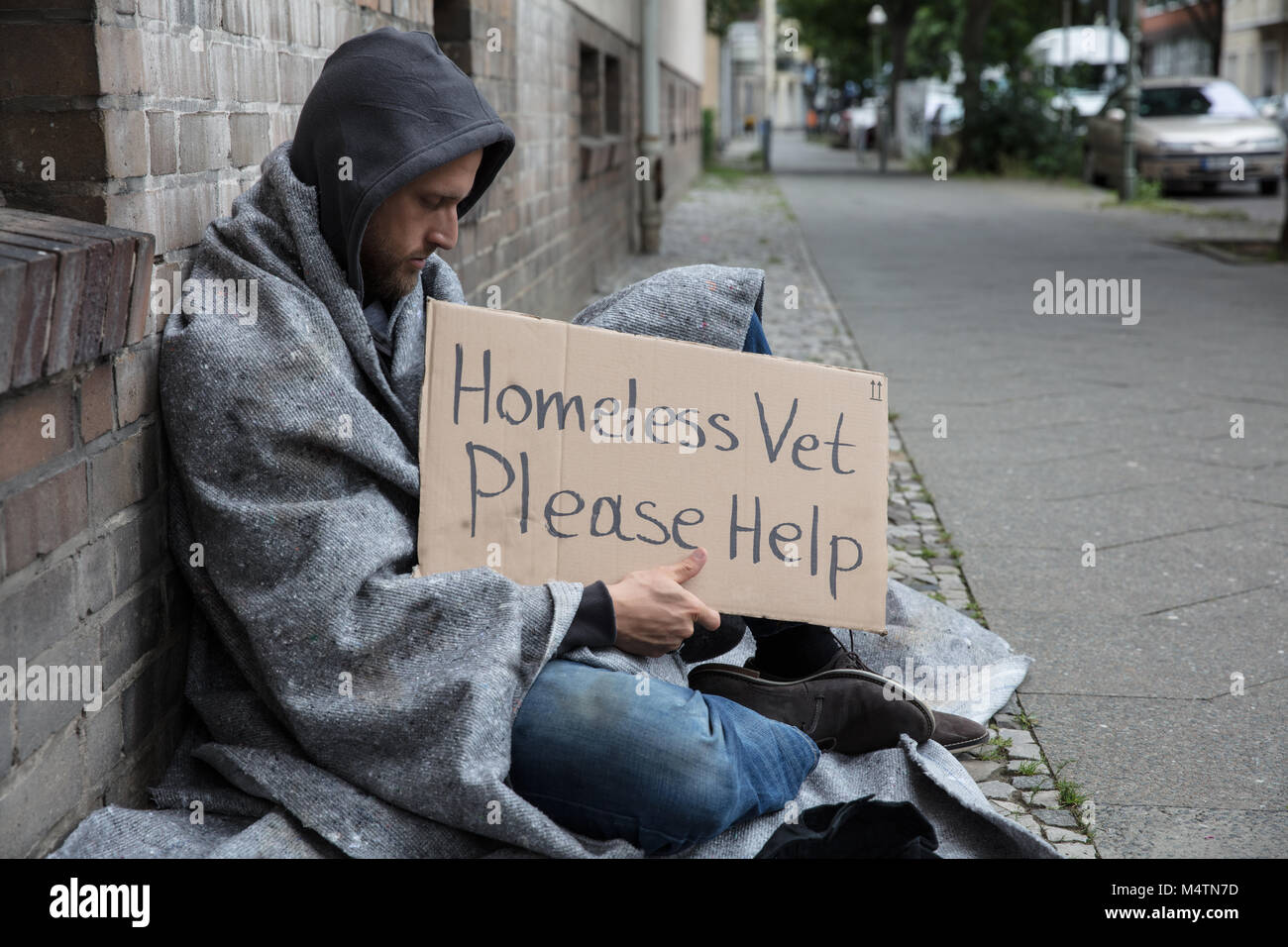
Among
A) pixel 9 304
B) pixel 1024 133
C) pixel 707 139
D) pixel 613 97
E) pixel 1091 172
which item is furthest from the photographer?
pixel 707 139

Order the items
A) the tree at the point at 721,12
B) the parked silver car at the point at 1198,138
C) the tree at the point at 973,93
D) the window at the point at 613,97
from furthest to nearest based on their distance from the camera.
Answer: the tree at the point at 721,12
the tree at the point at 973,93
the parked silver car at the point at 1198,138
the window at the point at 613,97

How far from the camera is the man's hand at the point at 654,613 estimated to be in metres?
2.33

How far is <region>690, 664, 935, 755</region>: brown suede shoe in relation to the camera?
2.67m

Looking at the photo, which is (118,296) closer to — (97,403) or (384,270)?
(97,403)

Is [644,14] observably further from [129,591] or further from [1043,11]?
[1043,11]

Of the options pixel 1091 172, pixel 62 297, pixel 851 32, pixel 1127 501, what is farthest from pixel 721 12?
pixel 62 297

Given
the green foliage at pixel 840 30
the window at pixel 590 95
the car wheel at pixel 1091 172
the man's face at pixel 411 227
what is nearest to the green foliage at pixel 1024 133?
the car wheel at pixel 1091 172

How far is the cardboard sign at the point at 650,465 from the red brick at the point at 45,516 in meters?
0.55

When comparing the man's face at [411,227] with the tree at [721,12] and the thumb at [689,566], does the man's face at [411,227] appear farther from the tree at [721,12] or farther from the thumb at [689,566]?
the tree at [721,12]

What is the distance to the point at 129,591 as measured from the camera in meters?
2.21

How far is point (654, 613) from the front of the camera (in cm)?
235

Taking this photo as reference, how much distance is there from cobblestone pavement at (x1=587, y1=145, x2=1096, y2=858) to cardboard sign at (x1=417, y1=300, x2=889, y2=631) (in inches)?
19.2

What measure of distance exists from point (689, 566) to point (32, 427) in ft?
3.57
